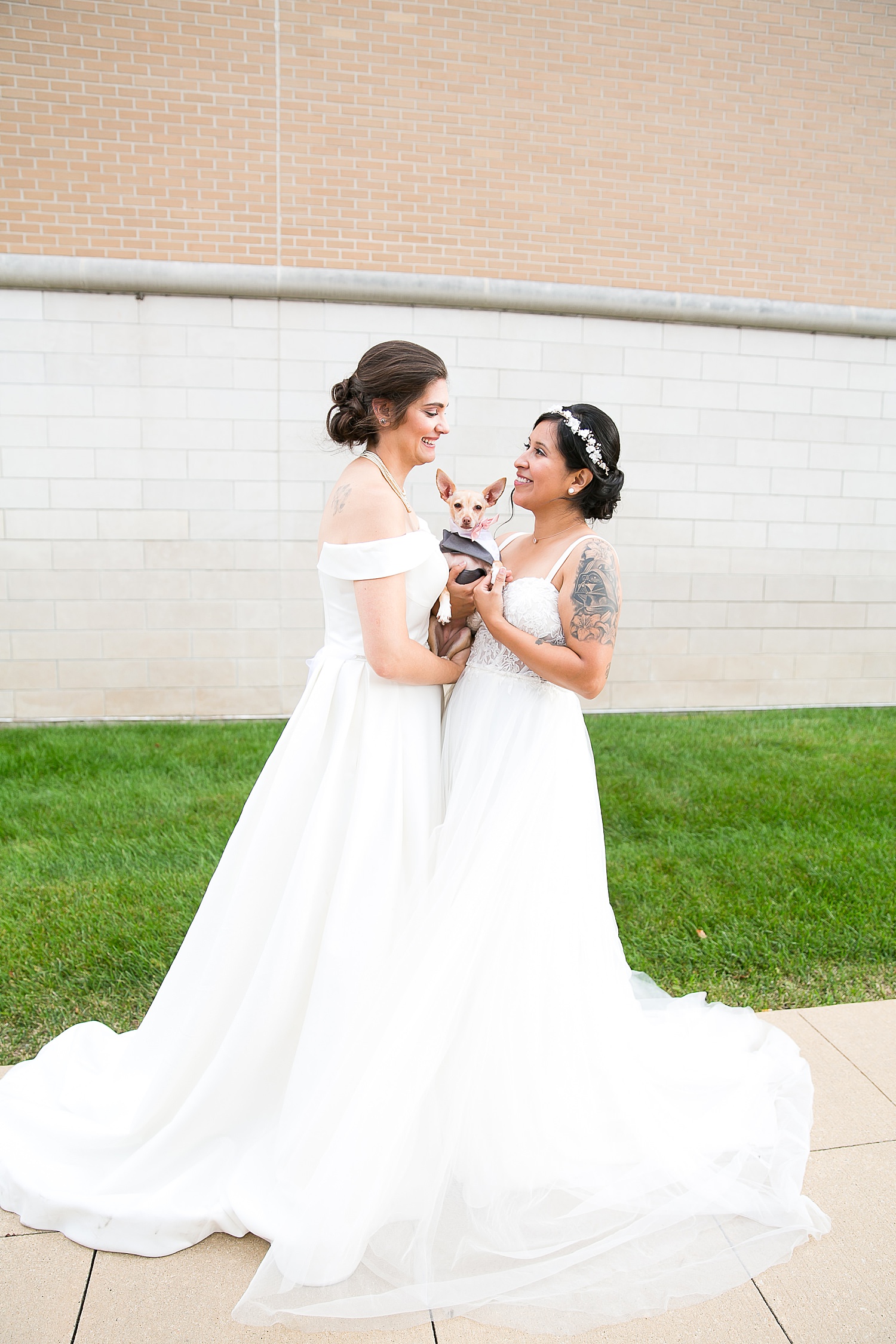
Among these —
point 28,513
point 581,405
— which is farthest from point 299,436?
point 581,405

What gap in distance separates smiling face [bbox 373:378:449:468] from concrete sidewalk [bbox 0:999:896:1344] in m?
2.25

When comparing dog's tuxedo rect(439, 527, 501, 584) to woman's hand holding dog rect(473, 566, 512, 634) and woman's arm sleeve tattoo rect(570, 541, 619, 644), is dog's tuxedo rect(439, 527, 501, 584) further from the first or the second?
woman's arm sleeve tattoo rect(570, 541, 619, 644)

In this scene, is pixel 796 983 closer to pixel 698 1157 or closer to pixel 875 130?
pixel 698 1157

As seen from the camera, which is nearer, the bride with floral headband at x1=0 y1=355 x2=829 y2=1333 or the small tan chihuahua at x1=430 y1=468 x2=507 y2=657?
the bride with floral headband at x1=0 y1=355 x2=829 y2=1333

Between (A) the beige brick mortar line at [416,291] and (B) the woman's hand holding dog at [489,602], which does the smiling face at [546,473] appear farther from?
(A) the beige brick mortar line at [416,291]

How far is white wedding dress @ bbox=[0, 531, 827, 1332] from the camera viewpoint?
2.29 m

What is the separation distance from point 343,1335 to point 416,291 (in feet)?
25.4

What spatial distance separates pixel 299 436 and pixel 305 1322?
719cm

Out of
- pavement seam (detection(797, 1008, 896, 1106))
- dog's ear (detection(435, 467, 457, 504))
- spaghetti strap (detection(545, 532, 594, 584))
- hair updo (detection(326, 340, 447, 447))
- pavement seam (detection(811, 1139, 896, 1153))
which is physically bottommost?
pavement seam (detection(797, 1008, 896, 1106))

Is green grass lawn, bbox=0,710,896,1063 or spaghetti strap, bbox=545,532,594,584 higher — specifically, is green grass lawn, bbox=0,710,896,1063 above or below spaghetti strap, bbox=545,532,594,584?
below

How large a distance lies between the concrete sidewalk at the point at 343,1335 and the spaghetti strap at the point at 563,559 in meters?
2.01

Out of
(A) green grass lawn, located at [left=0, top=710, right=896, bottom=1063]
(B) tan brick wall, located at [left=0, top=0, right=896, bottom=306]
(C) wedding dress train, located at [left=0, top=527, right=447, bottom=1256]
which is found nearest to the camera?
(C) wedding dress train, located at [left=0, top=527, right=447, bottom=1256]

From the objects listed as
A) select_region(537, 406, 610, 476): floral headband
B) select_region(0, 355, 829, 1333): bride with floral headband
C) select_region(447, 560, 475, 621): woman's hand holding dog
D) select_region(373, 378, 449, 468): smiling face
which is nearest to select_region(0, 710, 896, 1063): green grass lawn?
select_region(0, 355, 829, 1333): bride with floral headband

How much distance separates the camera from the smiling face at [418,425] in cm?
255
